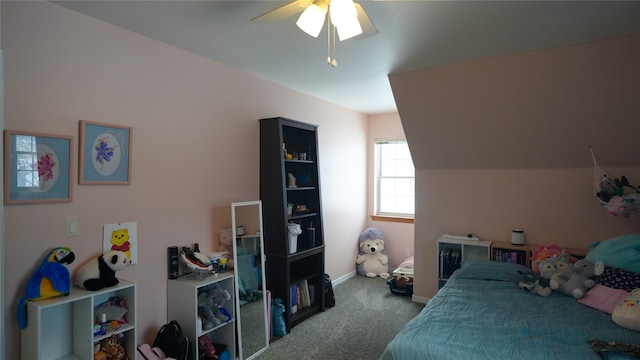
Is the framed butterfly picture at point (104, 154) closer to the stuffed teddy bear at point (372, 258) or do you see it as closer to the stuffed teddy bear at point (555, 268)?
the stuffed teddy bear at point (555, 268)

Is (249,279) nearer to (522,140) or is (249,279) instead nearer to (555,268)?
(555,268)

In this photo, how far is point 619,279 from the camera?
230 centimetres

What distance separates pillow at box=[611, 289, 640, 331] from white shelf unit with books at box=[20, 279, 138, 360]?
2.83 metres

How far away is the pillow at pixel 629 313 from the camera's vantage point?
1899 millimetres

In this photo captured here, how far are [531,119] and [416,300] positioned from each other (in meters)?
2.23

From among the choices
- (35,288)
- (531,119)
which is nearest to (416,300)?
(531,119)

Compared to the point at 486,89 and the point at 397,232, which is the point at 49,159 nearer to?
the point at 486,89

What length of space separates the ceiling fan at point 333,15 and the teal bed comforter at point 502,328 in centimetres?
154

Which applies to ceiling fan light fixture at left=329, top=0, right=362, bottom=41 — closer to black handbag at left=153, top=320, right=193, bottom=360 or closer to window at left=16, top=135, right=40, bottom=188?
window at left=16, top=135, right=40, bottom=188

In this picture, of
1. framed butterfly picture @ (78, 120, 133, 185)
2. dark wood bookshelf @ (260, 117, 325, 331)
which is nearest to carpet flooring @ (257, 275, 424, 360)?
dark wood bookshelf @ (260, 117, 325, 331)

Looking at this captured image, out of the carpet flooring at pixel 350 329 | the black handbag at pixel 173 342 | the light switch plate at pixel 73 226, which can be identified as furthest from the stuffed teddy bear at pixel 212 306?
the light switch plate at pixel 73 226

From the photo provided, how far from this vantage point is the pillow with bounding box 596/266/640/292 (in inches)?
88.1

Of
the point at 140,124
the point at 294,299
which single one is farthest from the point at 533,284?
the point at 140,124

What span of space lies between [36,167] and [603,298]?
11.5ft
